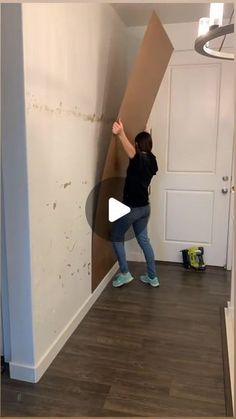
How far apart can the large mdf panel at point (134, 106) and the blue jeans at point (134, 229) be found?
0.10 metres

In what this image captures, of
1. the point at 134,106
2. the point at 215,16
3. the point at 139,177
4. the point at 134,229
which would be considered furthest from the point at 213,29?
the point at 134,229

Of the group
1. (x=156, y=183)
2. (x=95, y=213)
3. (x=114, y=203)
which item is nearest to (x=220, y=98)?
(x=156, y=183)

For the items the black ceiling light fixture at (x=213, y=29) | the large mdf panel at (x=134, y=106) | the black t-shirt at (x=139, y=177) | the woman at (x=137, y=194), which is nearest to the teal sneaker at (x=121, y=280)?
the woman at (x=137, y=194)

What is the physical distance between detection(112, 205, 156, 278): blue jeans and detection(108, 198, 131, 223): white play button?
0.13 feet

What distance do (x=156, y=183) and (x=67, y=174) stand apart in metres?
1.66

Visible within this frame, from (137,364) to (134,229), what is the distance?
125cm

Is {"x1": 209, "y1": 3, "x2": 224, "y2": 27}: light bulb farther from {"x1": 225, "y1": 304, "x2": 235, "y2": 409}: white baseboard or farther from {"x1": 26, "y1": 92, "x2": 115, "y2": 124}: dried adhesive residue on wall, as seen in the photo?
{"x1": 225, "y1": 304, "x2": 235, "y2": 409}: white baseboard

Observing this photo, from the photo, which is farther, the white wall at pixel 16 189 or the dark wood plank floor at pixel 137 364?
the dark wood plank floor at pixel 137 364

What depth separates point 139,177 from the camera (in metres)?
2.81

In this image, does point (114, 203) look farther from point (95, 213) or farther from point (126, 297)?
point (126, 297)

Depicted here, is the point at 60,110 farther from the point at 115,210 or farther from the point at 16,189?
the point at 115,210

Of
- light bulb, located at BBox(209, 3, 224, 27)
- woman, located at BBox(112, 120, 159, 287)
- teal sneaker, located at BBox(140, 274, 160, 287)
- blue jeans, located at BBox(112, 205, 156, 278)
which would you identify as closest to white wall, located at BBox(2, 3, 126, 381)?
woman, located at BBox(112, 120, 159, 287)

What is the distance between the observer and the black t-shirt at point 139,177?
9.05ft
